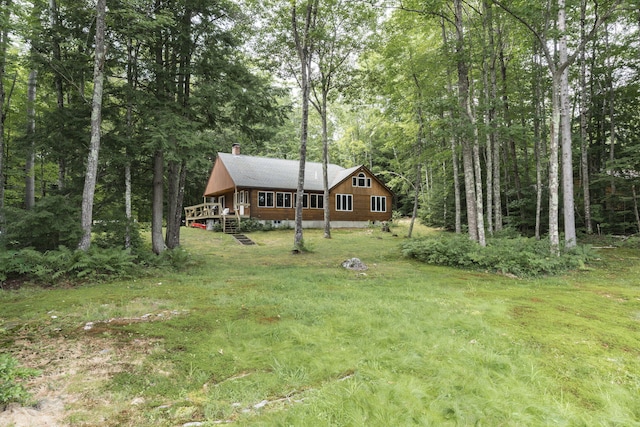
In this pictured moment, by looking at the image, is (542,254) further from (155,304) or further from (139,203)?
(139,203)

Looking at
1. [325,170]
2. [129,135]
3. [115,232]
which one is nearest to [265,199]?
[325,170]

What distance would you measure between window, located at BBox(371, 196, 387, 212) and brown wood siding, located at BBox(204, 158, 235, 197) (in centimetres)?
1174

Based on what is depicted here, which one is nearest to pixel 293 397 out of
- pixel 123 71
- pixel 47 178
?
pixel 123 71

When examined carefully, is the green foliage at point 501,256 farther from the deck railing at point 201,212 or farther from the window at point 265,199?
the deck railing at point 201,212

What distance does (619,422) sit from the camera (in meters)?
2.38

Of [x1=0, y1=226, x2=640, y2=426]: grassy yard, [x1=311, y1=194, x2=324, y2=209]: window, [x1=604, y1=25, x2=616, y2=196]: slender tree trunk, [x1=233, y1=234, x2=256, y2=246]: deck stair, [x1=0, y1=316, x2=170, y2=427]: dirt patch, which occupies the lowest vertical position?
[x1=0, y1=226, x2=640, y2=426]: grassy yard

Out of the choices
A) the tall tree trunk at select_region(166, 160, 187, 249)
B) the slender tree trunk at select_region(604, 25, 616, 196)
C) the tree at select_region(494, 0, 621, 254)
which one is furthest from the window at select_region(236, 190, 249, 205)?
the slender tree trunk at select_region(604, 25, 616, 196)

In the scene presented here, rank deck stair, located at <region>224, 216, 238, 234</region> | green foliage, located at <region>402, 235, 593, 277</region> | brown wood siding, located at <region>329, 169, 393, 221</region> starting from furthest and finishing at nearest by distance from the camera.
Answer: brown wood siding, located at <region>329, 169, 393, 221</region>, deck stair, located at <region>224, 216, 238, 234</region>, green foliage, located at <region>402, 235, 593, 277</region>

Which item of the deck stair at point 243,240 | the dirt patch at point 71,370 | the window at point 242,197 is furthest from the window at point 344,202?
the dirt patch at point 71,370

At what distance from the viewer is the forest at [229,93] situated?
8547 mm

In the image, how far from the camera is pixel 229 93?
32.1 feet

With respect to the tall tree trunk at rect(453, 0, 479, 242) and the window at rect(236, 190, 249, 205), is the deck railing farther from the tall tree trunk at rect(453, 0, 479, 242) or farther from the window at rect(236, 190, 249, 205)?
the tall tree trunk at rect(453, 0, 479, 242)

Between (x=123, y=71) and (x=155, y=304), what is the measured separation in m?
8.07

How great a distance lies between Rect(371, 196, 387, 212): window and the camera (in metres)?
27.6
